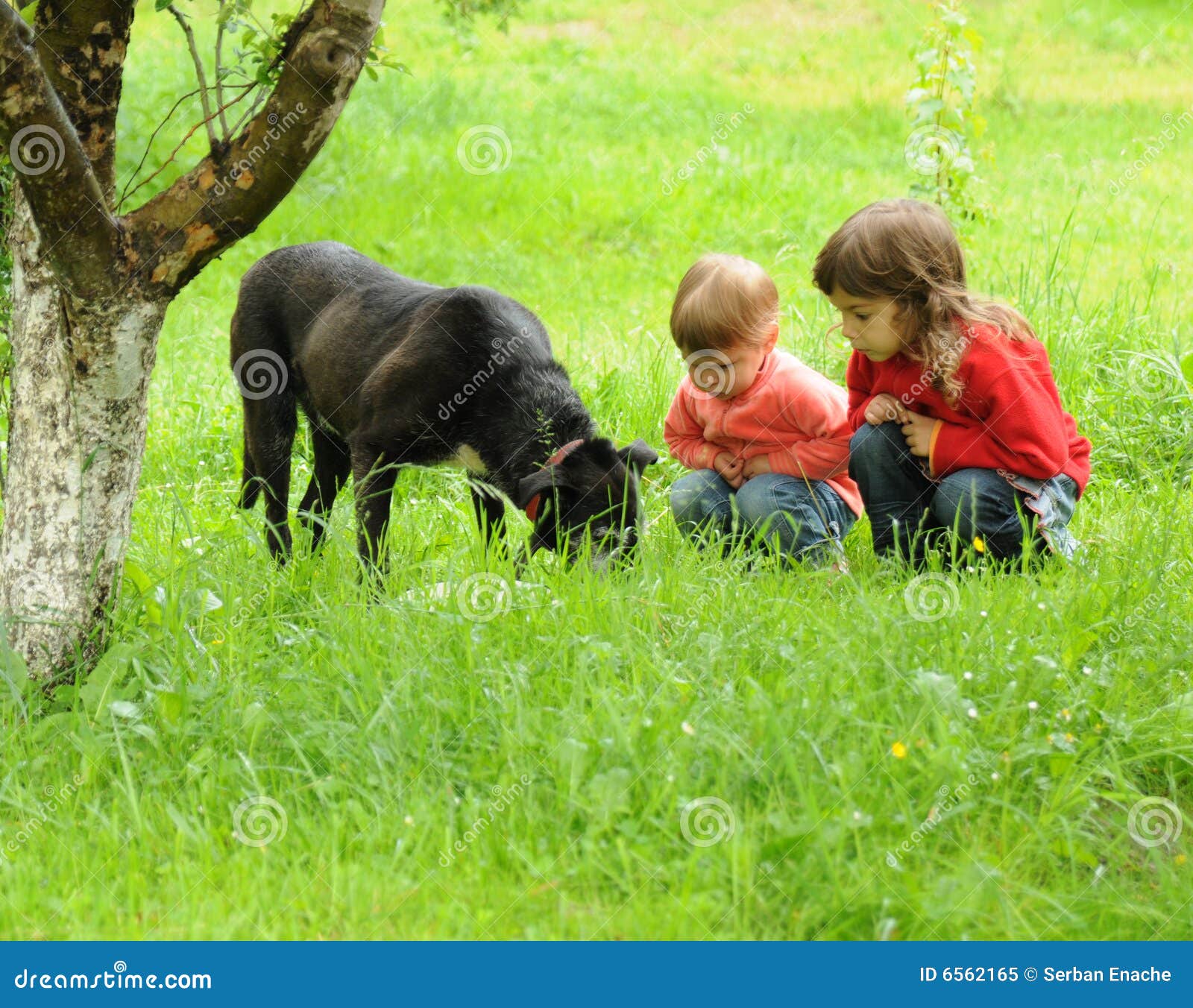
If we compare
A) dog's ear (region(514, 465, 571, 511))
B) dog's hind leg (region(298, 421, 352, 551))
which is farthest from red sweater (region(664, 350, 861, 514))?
dog's hind leg (region(298, 421, 352, 551))

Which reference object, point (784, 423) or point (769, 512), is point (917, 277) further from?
point (769, 512)

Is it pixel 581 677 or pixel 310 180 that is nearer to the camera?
pixel 581 677

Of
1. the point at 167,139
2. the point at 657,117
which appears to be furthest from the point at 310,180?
the point at 657,117

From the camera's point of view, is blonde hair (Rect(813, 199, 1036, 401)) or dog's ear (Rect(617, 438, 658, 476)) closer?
blonde hair (Rect(813, 199, 1036, 401))

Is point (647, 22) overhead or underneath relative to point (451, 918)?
overhead

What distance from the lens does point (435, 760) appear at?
115 inches

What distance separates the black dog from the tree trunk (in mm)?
790

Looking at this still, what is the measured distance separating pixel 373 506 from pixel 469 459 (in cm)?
43

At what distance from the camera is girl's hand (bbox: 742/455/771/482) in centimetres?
448

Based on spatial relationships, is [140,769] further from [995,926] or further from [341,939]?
[995,926]

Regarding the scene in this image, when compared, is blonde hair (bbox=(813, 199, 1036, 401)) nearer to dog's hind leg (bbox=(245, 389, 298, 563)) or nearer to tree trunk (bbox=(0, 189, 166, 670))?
tree trunk (bbox=(0, 189, 166, 670))

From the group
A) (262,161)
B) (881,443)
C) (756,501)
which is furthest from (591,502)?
(262,161)

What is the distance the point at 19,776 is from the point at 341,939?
3.54 ft

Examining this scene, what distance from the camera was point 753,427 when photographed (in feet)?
14.5
